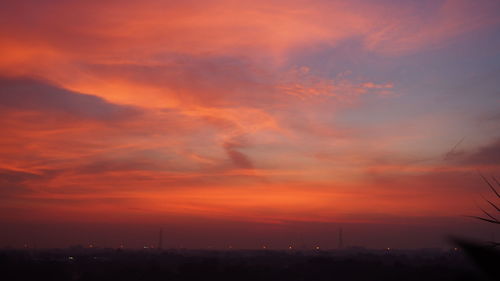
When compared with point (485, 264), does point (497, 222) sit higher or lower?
higher

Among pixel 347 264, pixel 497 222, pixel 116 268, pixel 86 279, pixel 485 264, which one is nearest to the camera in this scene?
pixel 485 264

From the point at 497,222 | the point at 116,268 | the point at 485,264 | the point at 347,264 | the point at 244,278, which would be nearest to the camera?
the point at 485,264

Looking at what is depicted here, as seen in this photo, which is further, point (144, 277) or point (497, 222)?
point (144, 277)

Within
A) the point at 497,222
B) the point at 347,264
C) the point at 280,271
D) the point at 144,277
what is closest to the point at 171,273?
the point at 144,277

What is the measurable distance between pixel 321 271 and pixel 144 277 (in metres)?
37.1

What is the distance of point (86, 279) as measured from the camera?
99.4 meters

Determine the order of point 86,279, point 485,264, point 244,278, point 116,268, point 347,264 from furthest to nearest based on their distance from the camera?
point 347,264 < point 116,268 < point 244,278 < point 86,279 < point 485,264

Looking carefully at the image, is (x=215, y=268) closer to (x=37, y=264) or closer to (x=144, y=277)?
(x=144, y=277)

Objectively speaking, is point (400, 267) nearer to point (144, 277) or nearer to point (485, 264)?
point (144, 277)

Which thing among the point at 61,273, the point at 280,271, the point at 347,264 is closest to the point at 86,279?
the point at 61,273

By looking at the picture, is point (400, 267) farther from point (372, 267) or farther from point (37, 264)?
point (37, 264)

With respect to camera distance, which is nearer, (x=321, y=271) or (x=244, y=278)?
(x=244, y=278)

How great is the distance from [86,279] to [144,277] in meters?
10.4

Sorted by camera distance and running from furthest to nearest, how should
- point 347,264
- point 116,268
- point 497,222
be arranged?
point 347,264 → point 116,268 → point 497,222
